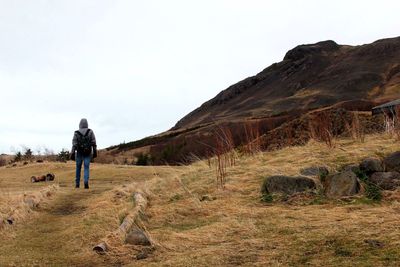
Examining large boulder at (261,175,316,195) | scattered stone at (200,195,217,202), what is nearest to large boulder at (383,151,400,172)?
large boulder at (261,175,316,195)

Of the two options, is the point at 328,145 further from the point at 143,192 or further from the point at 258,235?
the point at 258,235

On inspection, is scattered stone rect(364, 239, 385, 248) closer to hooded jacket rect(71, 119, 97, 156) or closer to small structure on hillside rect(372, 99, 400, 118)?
small structure on hillside rect(372, 99, 400, 118)

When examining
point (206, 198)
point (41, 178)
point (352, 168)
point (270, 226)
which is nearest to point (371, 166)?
point (352, 168)

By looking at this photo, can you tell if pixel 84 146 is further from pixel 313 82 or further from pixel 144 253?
pixel 313 82

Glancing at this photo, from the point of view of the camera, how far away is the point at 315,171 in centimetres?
959

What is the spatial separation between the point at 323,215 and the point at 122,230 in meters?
3.08

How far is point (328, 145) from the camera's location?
39.9 ft

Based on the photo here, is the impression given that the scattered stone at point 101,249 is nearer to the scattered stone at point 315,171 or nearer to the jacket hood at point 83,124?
the scattered stone at point 315,171

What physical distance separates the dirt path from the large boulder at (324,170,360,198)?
427 cm

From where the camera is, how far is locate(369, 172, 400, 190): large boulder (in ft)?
27.6

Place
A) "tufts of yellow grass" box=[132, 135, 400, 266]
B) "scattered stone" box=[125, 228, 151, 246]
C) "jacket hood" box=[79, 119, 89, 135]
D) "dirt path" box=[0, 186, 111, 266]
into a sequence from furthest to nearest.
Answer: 1. "jacket hood" box=[79, 119, 89, 135]
2. "scattered stone" box=[125, 228, 151, 246]
3. "dirt path" box=[0, 186, 111, 266]
4. "tufts of yellow grass" box=[132, 135, 400, 266]

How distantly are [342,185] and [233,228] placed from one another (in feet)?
8.71

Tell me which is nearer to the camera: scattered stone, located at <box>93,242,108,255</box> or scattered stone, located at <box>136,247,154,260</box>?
scattered stone, located at <box>136,247,154,260</box>

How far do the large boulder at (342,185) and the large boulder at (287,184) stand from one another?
1.15ft
